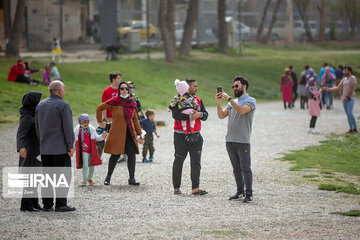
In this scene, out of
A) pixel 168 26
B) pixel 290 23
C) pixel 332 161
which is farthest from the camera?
pixel 290 23

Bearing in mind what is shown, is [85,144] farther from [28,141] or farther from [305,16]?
[305,16]

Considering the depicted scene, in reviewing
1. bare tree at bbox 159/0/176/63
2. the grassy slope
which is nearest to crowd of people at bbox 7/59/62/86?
bare tree at bbox 159/0/176/63

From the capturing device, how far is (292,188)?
11.1 m

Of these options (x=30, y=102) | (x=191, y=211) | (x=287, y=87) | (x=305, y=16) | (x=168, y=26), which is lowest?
(x=287, y=87)

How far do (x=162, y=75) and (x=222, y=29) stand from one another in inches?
528

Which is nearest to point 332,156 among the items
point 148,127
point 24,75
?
point 148,127

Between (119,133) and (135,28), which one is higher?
(135,28)

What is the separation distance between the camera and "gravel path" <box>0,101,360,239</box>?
7.80 metres

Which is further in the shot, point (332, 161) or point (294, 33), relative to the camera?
point (294, 33)

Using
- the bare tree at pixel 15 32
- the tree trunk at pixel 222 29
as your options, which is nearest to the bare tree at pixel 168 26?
the bare tree at pixel 15 32

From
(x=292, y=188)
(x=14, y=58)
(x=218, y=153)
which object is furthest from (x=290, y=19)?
(x=292, y=188)

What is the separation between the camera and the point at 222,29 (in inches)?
1876

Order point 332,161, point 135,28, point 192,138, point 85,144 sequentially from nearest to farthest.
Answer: point 192,138, point 85,144, point 332,161, point 135,28

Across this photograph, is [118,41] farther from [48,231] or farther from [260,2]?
[48,231]
